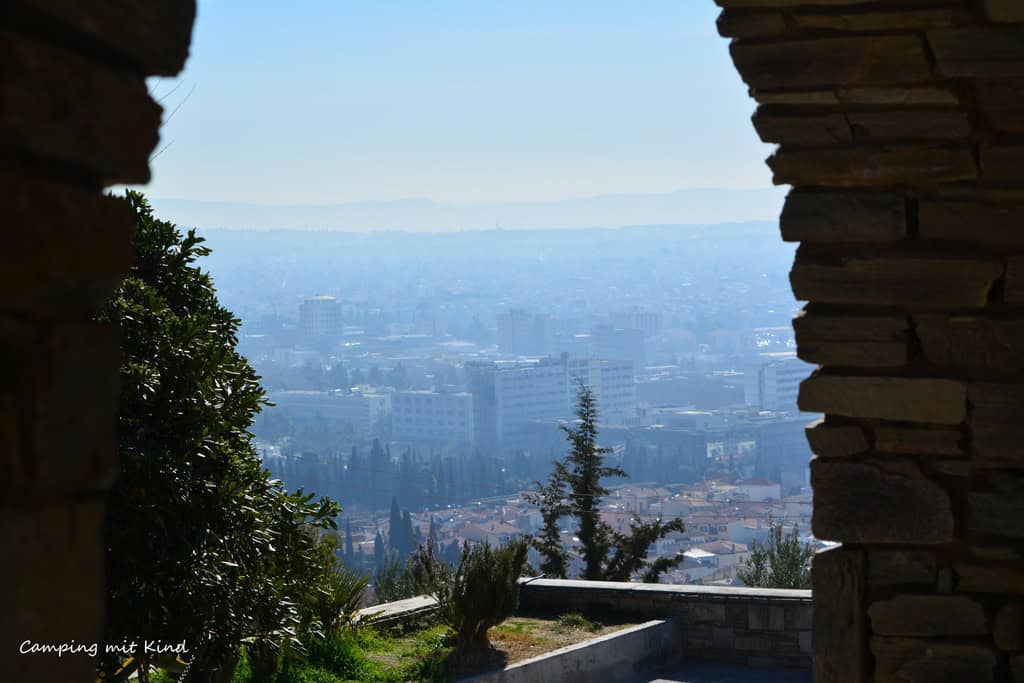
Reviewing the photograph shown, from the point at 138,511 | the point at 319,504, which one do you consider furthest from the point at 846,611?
the point at 319,504

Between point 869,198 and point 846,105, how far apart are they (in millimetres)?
262

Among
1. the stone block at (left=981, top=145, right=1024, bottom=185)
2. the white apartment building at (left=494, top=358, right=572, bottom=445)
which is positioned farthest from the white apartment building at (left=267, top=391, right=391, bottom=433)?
the stone block at (left=981, top=145, right=1024, bottom=185)

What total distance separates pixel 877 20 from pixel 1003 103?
39cm

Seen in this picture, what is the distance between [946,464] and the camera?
3006 millimetres

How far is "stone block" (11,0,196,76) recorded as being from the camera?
1259 millimetres

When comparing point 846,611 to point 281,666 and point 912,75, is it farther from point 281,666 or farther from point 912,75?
point 281,666

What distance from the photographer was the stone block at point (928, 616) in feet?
9.82

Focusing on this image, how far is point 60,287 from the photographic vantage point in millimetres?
1273

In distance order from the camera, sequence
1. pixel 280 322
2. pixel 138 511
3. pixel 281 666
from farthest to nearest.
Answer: pixel 280 322, pixel 281 666, pixel 138 511

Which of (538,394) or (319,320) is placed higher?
(319,320)

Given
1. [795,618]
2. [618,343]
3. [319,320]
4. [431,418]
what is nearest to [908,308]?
[795,618]

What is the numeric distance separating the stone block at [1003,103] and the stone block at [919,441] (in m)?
0.81

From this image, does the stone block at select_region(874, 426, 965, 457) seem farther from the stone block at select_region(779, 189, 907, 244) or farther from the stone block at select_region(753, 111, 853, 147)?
the stone block at select_region(753, 111, 853, 147)

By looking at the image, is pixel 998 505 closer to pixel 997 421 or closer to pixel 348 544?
pixel 997 421
